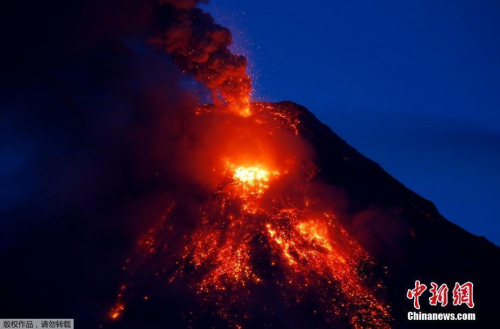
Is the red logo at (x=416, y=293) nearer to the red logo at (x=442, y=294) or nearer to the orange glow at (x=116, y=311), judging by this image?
the red logo at (x=442, y=294)

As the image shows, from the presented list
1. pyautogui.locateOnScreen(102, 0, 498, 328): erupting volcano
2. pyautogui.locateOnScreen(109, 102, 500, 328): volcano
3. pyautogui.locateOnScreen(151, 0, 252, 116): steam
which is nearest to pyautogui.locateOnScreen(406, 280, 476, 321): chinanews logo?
pyautogui.locateOnScreen(109, 102, 500, 328): volcano

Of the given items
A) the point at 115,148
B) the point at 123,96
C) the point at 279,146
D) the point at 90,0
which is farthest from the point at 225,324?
the point at 90,0

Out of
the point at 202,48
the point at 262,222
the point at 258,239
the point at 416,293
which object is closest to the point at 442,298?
the point at 416,293

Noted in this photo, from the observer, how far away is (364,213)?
11.6 meters

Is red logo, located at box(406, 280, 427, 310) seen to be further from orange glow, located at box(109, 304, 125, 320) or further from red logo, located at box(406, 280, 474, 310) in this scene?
orange glow, located at box(109, 304, 125, 320)

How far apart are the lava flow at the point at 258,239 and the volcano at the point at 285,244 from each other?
0.09 feet

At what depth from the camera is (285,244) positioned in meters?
10.1

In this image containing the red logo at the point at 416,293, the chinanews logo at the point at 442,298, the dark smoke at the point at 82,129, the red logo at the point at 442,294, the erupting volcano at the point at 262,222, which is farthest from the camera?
the dark smoke at the point at 82,129

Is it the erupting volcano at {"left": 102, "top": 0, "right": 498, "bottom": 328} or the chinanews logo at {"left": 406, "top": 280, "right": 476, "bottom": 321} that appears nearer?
the erupting volcano at {"left": 102, "top": 0, "right": 498, "bottom": 328}

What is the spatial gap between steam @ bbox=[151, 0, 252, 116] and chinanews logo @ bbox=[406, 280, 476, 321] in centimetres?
778

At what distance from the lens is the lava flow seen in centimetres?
875

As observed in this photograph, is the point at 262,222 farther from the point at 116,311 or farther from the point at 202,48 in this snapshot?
the point at 202,48

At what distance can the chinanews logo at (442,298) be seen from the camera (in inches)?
349

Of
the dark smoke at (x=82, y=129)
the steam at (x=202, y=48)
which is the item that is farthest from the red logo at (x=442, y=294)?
the steam at (x=202, y=48)
